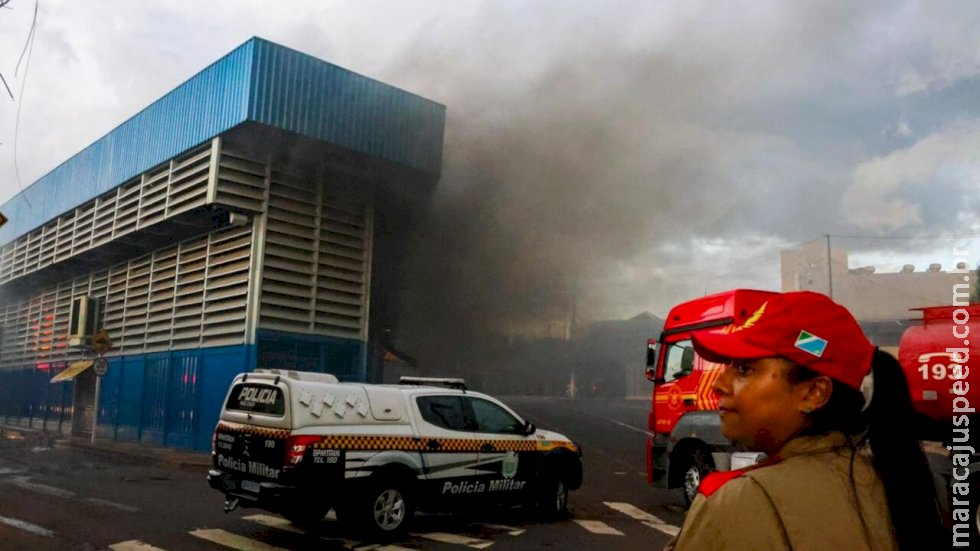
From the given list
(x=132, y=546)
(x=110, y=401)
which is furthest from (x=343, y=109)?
(x=110, y=401)

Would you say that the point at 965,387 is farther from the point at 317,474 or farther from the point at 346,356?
the point at 346,356

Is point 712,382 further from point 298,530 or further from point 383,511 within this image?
point 298,530

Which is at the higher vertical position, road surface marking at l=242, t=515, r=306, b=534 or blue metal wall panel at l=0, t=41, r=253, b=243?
blue metal wall panel at l=0, t=41, r=253, b=243

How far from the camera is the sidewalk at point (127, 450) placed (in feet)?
47.8

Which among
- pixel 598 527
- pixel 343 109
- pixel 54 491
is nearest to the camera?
pixel 598 527

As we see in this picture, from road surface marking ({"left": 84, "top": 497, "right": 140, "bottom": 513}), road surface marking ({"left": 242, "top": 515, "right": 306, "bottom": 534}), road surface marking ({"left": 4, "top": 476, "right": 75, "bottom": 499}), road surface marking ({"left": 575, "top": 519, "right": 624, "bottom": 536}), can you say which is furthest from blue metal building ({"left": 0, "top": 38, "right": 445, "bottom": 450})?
road surface marking ({"left": 575, "top": 519, "right": 624, "bottom": 536})

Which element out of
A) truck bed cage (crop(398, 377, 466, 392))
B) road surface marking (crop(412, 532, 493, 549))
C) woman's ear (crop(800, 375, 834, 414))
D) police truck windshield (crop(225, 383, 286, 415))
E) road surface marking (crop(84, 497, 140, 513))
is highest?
woman's ear (crop(800, 375, 834, 414))

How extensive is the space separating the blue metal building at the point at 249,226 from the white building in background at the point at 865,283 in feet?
97.8

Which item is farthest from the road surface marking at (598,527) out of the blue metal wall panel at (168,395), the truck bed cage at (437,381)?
the blue metal wall panel at (168,395)

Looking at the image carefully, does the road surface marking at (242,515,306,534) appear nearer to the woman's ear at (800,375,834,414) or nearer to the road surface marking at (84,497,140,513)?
the road surface marking at (84,497,140,513)

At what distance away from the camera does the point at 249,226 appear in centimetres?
1623

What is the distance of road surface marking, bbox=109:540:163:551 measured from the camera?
21.1 feet

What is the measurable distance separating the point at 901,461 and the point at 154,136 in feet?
66.5

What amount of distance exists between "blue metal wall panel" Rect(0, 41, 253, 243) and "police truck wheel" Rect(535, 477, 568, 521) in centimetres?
1030
